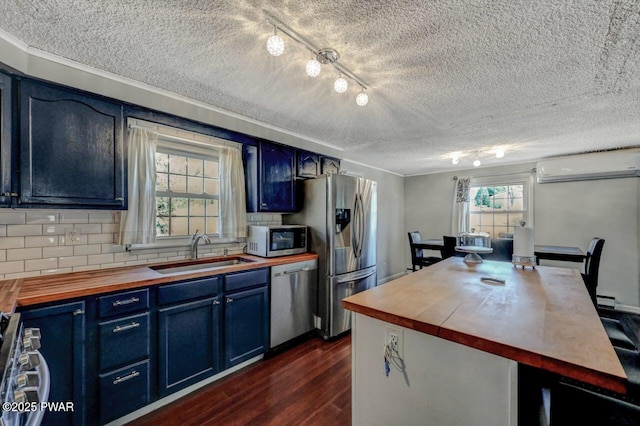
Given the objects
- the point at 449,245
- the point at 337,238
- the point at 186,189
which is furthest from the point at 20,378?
the point at 449,245

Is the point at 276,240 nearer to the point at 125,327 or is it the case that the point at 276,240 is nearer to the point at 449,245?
the point at 125,327

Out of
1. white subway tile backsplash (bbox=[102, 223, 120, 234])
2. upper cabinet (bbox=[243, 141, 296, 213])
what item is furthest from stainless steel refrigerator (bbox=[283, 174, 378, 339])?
white subway tile backsplash (bbox=[102, 223, 120, 234])

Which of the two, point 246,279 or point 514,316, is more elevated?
point 514,316

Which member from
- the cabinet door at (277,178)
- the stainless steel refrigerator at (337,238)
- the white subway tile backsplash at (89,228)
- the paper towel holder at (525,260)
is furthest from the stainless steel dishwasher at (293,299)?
the paper towel holder at (525,260)

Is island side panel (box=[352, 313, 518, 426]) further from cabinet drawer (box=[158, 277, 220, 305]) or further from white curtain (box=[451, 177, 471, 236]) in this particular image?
white curtain (box=[451, 177, 471, 236])

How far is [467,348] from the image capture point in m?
1.00

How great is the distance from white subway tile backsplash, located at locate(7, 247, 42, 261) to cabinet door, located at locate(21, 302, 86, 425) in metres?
0.63

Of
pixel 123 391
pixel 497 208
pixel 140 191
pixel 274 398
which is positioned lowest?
pixel 274 398

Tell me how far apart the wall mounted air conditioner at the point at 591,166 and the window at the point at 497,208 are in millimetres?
484

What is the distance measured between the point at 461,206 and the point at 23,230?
5918mm

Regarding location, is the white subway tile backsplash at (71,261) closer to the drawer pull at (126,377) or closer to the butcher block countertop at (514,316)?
the drawer pull at (126,377)

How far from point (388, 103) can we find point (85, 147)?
238cm

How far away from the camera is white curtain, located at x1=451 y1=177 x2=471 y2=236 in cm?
516

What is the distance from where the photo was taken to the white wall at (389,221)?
532cm
